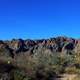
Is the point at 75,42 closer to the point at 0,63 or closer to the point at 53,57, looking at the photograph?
the point at 53,57

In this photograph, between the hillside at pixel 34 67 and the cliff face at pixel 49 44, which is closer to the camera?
the hillside at pixel 34 67

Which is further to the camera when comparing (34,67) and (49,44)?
(49,44)

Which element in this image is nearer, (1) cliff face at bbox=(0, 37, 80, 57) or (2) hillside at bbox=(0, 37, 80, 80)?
(2) hillside at bbox=(0, 37, 80, 80)

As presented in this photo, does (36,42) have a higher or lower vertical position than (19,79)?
higher

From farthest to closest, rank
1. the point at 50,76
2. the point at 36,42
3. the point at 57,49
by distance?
the point at 36,42 < the point at 57,49 < the point at 50,76

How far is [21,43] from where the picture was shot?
73312mm

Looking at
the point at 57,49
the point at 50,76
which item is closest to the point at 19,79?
the point at 50,76

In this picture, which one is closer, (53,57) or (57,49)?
(53,57)

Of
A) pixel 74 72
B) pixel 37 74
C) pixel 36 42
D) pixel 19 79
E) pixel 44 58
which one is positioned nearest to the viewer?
pixel 19 79

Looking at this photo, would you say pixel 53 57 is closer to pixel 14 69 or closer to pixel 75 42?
pixel 14 69

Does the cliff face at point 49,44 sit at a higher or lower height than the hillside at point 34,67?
higher

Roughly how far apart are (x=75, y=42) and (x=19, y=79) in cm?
5630

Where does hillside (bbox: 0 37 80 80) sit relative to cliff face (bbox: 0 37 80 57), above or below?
below

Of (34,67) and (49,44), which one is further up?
(49,44)
